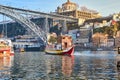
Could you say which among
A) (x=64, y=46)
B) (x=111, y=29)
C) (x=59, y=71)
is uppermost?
(x=111, y=29)

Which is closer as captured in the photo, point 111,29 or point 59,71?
point 59,71

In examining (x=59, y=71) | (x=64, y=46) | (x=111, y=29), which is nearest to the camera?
(x=59, y=71)

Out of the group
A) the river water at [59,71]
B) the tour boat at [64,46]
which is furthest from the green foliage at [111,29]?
the river water at [59,71]

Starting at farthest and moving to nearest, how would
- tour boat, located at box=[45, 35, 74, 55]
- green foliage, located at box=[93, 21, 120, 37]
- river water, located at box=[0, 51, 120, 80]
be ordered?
green foliage, located at box=[93, 21, 120, 37], tour boat, located at box=[45, 35, 74, 55], river water, located at box=[0, 51, 120, 80]

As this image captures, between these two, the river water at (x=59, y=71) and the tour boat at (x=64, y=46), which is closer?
the river water at (x=59, y=71)

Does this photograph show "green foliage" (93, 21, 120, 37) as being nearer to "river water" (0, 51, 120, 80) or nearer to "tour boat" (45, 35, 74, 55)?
"tour boat" (45, 35, 74, 55)

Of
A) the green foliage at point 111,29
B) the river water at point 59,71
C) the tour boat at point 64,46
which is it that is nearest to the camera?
the river water at point 59,71

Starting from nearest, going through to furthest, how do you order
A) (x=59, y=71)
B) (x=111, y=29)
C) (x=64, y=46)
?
(x=59, y=71) → (x=64, y=46) → (x=111, y=29)

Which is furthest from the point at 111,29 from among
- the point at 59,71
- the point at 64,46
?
the point at 59,71

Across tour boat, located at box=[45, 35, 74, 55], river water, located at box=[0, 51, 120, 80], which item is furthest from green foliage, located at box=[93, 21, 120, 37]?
river water, located at box=[0, 51, 120, 80]

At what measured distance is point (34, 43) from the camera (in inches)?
7313

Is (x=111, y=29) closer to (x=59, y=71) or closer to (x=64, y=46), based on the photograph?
(x=64, y=46)

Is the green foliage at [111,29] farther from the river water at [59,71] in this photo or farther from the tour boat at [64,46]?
the river water at [59,71]

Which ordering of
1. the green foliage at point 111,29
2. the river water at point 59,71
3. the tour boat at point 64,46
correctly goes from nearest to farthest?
the river water at point 59,71 → the tour boat at point 64,46 → the green foliage at point 111,29
